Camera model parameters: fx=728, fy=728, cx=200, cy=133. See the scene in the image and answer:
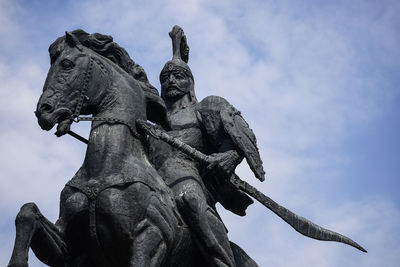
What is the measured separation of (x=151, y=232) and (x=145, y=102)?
5.93 feet

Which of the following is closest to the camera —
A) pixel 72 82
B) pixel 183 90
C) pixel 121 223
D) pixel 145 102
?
pixel 121 223

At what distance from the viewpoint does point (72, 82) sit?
25.9 ft

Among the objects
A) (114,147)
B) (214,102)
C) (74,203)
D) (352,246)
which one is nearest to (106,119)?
(114,147)

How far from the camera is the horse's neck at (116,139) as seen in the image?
299 inches

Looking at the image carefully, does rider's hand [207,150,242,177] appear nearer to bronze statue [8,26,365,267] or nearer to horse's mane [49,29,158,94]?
bronze statue [8,26,365,267]

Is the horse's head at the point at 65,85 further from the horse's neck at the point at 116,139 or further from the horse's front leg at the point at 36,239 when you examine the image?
the horse's front leg at the point at 36,239

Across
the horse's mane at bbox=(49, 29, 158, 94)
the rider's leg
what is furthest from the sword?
the horse's mane at bbox=(49, 29, 158, 94)

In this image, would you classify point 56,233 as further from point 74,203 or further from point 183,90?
point 183,90

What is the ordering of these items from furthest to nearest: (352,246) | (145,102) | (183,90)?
1. (183,90)
2. (352,246)
3. (145,102)

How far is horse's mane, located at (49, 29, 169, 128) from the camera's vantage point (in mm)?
8641

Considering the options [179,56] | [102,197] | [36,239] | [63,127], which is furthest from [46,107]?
[179,56]

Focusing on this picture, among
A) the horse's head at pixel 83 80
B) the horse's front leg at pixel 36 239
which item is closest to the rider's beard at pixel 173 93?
the horse's head at pixel 83 80

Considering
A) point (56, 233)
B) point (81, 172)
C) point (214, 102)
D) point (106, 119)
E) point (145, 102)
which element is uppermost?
point (214, 102)

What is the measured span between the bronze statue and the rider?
0.04ft
